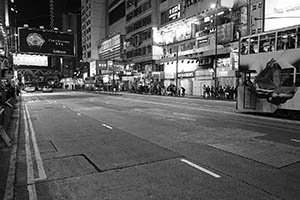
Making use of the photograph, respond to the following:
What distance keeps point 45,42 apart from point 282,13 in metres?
25.0

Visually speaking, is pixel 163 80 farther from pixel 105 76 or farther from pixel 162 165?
pixel 162 165

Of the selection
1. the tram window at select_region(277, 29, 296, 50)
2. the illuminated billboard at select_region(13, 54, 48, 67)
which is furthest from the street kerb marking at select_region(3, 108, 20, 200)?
the illuminated billboard at select_region(13, 54, 48, 67)

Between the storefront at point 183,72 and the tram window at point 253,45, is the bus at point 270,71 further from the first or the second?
the storefront at point 183,72

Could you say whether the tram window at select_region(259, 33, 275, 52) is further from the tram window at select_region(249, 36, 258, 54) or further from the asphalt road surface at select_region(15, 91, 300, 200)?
the asphalt road surface at select_region(15, 91, 300, 200)

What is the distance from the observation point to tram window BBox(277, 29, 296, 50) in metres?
12.9

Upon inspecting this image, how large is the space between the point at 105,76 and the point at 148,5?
83.1 feet

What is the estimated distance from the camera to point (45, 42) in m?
26.4

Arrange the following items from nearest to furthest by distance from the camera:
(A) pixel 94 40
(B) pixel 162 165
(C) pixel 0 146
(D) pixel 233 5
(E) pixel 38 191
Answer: (E) pixel 38 191 → (B) pixel 162 165 → (C) pixel 0 146 → (D) pixel 233 5 → (A) pixel 94 40

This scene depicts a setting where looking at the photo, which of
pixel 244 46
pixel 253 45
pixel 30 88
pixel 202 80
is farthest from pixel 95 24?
pixel 253 45

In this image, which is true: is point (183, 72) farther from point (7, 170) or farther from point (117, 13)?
point (117, 13)

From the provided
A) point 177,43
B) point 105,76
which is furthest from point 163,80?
point 105,76

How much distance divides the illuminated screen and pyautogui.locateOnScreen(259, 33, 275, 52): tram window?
14.2m

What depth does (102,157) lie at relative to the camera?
259 inches

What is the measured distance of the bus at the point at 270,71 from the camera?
13.0 metres
